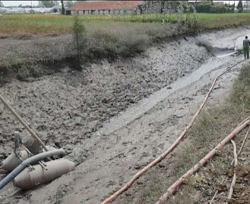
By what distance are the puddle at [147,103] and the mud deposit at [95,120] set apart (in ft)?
0.87

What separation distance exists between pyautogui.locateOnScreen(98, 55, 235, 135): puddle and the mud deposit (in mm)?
267

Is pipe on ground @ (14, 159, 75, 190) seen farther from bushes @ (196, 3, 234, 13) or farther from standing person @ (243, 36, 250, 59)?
bushes @ (196, 3, 234, 13)

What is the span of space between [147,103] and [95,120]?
330cm

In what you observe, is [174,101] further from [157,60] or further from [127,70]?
[157,60]

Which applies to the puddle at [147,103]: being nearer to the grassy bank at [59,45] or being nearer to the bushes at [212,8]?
the grassy bank at [59,45]

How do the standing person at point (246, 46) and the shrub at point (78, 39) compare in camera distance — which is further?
the standing person at point (246, 46)

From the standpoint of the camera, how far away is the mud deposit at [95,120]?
29.2ft

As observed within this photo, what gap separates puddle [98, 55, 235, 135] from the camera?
1357 cm

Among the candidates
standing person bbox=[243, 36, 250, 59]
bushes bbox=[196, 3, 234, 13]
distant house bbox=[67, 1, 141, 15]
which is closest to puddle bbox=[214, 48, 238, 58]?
standing person bbox=[243, 36, 250, 59]

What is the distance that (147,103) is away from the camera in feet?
53.6

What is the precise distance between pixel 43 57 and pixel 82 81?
2.02 metres

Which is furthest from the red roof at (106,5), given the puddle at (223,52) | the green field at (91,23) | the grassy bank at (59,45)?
the grassy bank at (59,45)

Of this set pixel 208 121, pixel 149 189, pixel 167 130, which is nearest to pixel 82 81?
pixel 167 130

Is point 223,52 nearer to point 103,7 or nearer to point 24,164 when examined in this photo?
point 24,164
